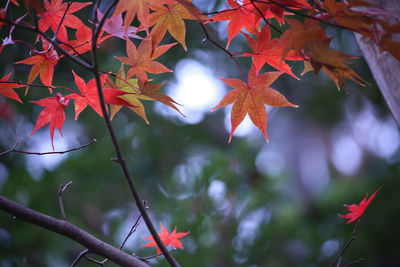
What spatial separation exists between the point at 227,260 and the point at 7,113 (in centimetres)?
172

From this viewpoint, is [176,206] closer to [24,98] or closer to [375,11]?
[24,98]

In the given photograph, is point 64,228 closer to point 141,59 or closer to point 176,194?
point 141,59

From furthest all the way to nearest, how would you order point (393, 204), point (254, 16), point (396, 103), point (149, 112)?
point (149, 112)
point (393, 204)
point (396, 103)
point (254, 16)

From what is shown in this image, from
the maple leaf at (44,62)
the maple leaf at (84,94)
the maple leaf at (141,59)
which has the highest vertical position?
the maple leaf at (141,59)

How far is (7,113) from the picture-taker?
199cm

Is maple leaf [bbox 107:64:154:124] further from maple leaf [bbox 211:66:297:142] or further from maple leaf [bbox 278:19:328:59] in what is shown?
maple leaf [bbox 278:19:328:59]

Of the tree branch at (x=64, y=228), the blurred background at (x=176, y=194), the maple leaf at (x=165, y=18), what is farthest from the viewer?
the blurred background at (x=176, y=194)

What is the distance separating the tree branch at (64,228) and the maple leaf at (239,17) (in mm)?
377

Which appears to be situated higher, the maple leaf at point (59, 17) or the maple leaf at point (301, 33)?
the maple leaf at point (301, 33)

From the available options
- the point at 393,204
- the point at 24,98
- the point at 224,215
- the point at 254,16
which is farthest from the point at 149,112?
the point at 254,16

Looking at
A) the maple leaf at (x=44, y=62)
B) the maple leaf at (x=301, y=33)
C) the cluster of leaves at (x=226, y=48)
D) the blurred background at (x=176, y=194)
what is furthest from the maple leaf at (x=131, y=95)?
the blurred background at (x=176, y=194)

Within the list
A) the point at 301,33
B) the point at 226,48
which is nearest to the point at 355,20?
the point at 301,33

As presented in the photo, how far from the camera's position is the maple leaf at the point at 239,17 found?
0.50 m

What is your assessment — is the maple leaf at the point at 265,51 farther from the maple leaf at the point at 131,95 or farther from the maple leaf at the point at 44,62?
the maple leaf at the point at 44,62
